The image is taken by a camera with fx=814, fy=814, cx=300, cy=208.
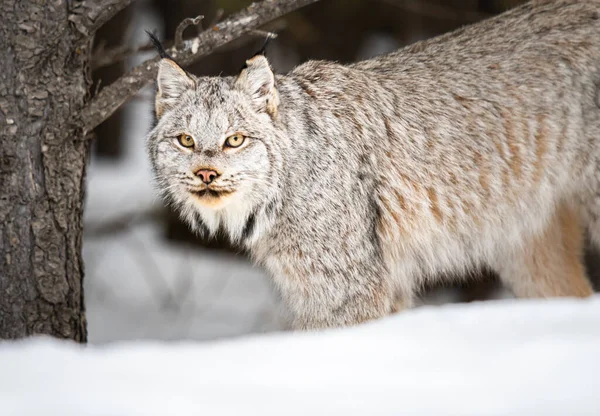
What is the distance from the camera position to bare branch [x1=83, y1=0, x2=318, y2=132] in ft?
12.4

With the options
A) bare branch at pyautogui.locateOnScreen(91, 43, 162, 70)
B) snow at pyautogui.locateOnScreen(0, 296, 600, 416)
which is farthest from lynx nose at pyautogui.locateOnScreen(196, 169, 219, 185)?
bare branch at pyautogui.locateOnScreen(91, 43, 162, 70)

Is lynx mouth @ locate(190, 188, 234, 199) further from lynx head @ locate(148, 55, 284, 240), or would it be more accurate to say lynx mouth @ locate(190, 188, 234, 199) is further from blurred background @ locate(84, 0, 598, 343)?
blurred background @ locate(84, 0, 598, 343)

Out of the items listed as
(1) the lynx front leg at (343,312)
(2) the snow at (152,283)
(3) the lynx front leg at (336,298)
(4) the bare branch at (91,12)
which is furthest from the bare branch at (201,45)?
(2) the snow at (152,283)

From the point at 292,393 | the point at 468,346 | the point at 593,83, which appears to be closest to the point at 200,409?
the point at 292,393

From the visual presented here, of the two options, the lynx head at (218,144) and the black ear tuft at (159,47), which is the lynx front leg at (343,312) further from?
the black ear tuft at (159,47)

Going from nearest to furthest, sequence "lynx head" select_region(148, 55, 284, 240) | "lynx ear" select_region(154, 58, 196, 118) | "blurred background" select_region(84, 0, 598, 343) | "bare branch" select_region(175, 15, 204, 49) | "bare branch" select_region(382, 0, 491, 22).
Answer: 1. "bare branch" select_region(175, 15, 204, 49)
2. "lynx head" select_region(148, 55, 284, 240)
3. "lynx ear" select_region(154, 58, 196, 118)
4. "bare branch" select_region(382, 0, 491, 22)
5. "blurred background" select_region(84, 0, 598, 343)

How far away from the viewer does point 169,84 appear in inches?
156

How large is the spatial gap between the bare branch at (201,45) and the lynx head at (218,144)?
0.11 meters

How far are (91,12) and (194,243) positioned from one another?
4.62 meters

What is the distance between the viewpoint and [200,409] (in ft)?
7.45

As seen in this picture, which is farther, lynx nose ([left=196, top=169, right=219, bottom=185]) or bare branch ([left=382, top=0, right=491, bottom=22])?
bare branch ([left=382, top=0, right=491, bottom=22])

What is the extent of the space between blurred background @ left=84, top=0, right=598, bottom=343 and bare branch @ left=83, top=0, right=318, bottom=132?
272 cm

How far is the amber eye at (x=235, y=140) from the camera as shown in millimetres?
3785

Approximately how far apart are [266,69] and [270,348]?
1.59 m
